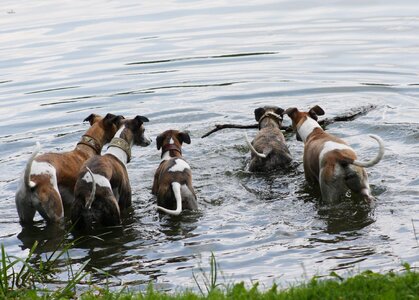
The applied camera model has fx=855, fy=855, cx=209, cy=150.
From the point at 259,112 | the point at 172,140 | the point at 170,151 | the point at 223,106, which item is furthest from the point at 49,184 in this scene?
the point at 223,106

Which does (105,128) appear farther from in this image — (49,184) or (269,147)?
(269,147)

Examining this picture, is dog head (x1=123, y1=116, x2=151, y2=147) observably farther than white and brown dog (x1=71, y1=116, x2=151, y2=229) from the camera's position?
Yes

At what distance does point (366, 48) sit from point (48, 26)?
10387mm

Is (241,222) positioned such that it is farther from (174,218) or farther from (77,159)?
(77,159)

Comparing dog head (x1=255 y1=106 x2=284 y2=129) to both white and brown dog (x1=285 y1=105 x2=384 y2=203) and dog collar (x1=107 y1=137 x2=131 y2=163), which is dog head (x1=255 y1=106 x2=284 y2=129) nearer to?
white and brown dog (x1=285 y1=105 x2=384 y2=203)

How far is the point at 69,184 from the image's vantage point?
10906 mm

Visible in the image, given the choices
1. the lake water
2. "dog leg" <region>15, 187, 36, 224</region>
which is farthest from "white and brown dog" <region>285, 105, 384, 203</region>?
"dog leg" <region>15, 187, 36, 224</region>

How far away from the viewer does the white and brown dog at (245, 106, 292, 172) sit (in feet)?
40.2

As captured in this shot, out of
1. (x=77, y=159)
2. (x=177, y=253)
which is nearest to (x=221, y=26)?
(x=77, y=159)

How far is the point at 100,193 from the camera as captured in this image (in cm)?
1019

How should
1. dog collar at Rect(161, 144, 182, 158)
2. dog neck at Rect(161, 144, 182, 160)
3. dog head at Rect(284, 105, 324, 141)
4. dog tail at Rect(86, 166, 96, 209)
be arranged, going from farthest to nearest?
1. dog head at Rect(284, 105, 324, 141)
2. dog collar at Rect(161, 144, 182, 158)
3. dog neck at Rect(161, 144, 182, 160)
4. dog tail at Rect(86, 166, 96, 209)

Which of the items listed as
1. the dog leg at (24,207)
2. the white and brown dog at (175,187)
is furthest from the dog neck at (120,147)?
the dog leg at (24,207)

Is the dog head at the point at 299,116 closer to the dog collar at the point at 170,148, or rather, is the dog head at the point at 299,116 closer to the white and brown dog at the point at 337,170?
the white and brown dog at the point at 337,170

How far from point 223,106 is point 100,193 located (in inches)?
245
